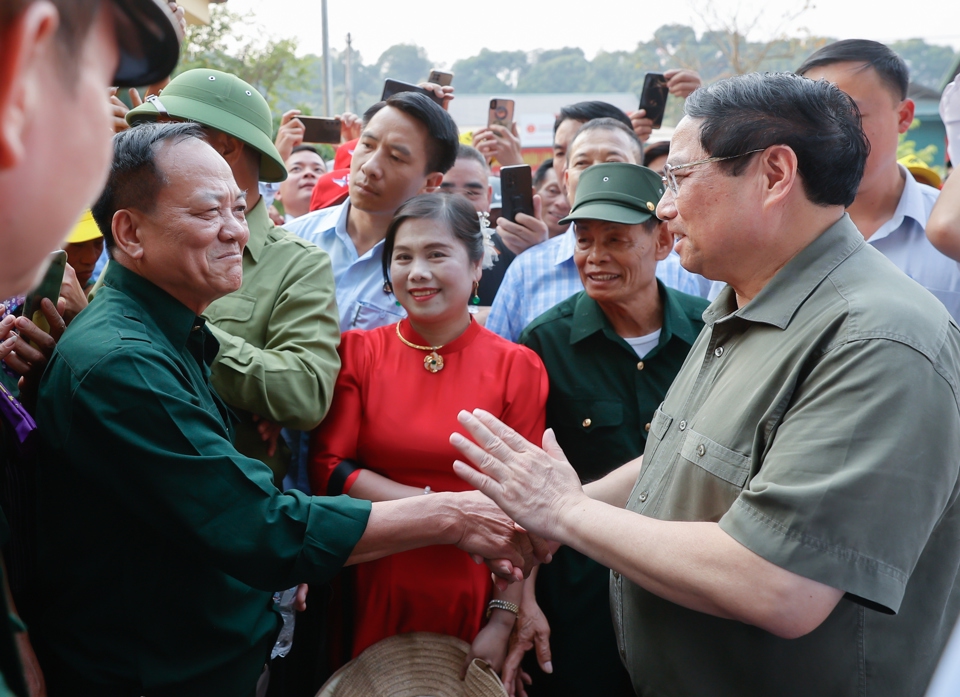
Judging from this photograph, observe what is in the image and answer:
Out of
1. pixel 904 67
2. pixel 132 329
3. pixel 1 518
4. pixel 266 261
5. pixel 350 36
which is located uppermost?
pixel 904 67

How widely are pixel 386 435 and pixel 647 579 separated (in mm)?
1301

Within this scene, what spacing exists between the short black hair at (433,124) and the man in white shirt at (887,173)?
5.51ft

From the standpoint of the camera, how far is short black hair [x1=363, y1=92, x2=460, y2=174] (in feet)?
12.3

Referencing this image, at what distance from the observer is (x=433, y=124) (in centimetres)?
379

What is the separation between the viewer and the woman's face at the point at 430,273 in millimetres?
2969

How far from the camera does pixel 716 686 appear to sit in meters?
1.85

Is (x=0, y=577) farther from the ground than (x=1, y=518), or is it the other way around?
(x=0, y=577)

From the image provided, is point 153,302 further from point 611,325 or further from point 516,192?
point 516,192

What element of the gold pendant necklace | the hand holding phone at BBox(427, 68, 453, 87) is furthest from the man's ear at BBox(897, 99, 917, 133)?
the hand holding phone at BBox(427, 68, 453, 87)

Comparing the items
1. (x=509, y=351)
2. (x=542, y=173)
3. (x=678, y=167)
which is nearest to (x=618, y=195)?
(x=509, y=351)

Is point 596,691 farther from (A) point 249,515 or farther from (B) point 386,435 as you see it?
(A) point 249,515

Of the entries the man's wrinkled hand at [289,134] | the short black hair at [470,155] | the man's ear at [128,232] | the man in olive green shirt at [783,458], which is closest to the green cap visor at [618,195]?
the man in olive green shirt at [783,458]

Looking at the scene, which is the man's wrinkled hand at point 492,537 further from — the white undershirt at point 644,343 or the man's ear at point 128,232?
the man's ear at point 128,232

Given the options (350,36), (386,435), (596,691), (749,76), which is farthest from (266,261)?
(350,36)
